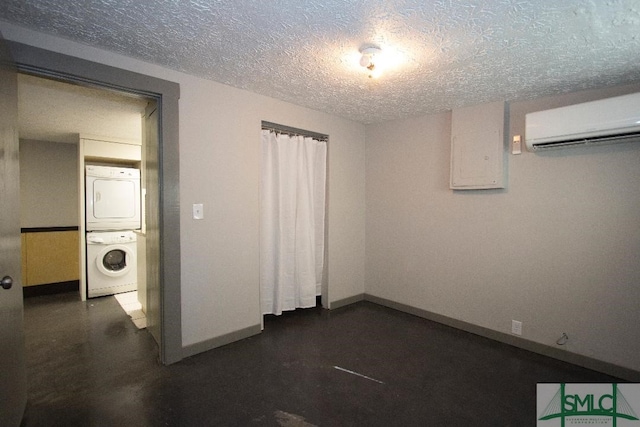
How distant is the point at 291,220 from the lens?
3.29m

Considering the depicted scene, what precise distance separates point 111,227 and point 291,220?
291cm

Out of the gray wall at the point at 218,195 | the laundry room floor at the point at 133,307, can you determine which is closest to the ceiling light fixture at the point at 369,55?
the gray wall at the point at 218,195

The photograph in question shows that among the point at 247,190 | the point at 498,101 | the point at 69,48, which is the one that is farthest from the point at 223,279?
the point at 498,101

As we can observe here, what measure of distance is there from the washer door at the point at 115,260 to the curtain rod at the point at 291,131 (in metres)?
3.04

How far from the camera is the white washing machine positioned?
401 cm

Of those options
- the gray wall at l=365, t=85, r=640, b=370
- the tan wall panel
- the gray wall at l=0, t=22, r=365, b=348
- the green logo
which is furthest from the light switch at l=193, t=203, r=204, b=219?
the tan wall panel

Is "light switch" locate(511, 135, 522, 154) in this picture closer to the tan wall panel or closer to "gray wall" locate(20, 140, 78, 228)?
the tan wall panel

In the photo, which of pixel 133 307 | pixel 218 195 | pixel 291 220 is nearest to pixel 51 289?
pixel 133 307

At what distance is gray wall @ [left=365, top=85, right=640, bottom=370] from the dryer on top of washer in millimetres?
3683

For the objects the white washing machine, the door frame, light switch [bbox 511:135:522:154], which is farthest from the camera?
the white washing machine

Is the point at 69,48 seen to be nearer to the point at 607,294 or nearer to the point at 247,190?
the point at 247,190

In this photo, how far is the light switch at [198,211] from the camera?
2.43 m

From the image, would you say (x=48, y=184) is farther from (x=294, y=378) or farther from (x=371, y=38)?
(x=371, y=38)

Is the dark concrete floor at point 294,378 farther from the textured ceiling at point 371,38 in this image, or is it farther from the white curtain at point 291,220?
the textured ceiling at point 371,38
